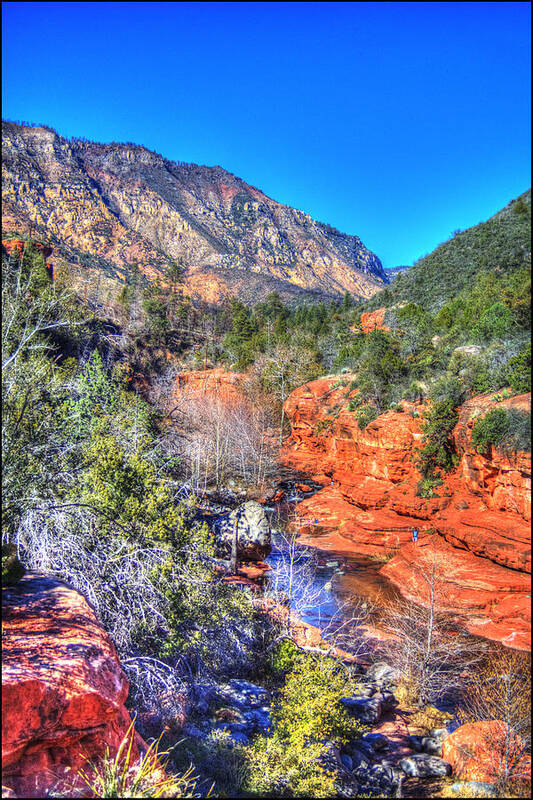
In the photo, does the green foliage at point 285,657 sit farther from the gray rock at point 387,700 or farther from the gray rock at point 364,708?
the gray rock at point 387,700

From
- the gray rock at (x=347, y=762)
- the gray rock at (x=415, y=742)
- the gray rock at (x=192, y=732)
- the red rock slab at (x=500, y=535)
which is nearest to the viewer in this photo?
the red rock slab at (x=500, y=535)

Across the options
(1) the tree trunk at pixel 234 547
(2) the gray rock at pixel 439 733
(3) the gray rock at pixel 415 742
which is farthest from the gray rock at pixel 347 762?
(1) the tree trunk at pixel 234 547

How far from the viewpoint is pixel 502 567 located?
12.5ft

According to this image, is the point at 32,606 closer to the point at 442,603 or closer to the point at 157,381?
the point at 442,603

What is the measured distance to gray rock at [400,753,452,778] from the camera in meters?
6.87

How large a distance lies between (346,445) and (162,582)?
23.2 m

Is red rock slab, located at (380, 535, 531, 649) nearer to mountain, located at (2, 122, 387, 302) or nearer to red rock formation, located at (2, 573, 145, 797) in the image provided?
red rock formation, located at (2, 573, 145, 797)

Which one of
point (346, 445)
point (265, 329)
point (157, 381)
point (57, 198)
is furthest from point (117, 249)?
point (346, 445)

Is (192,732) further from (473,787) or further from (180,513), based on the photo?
(180,513)

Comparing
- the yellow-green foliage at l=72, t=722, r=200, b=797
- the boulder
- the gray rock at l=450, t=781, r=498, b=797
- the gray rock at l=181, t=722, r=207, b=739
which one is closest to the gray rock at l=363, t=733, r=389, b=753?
the gray rock at l=181, t=722, r=207, b=739

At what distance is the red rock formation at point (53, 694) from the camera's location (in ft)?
12.2

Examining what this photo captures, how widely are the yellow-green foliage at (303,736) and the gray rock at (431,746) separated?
1.43 m

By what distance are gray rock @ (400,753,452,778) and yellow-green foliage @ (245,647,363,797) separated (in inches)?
47.9

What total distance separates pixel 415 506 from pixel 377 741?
12433 millimetres
